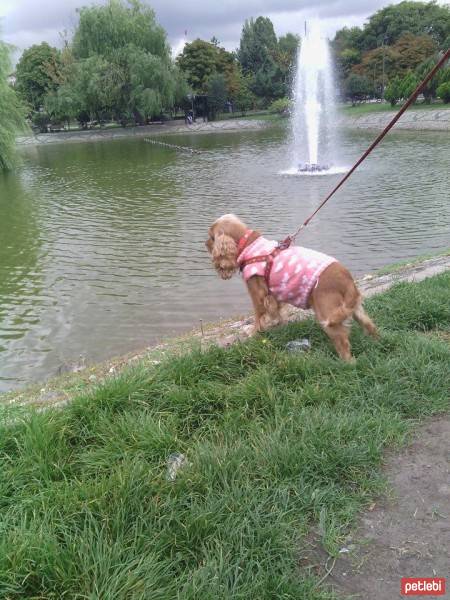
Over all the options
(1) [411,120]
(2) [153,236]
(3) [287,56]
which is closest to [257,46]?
(3) [287,56]

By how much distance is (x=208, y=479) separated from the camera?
261 centimetres

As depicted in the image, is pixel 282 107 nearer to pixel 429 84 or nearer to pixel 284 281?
pixel 429 84

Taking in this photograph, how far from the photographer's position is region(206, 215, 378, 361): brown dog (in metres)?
3.95

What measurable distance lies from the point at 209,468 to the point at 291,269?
6.84 ft

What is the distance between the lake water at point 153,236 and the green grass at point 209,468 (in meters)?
3.46

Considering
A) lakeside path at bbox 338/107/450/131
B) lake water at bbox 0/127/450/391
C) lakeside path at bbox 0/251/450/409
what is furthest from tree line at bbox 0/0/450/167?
lakeside path at bbox 0/251/450/409

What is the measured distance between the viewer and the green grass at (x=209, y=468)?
82.4 inches

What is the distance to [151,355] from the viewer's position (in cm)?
538

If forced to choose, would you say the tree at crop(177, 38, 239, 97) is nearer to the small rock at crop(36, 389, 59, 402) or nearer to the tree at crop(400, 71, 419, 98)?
the tree at crop(400, 71, 419, 98)

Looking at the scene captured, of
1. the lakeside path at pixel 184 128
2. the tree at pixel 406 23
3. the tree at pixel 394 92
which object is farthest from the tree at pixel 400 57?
the lakeside path at pixel 184 128

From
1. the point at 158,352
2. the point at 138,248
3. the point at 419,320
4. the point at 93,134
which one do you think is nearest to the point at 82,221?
the point at 138,248

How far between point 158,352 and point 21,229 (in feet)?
36.8

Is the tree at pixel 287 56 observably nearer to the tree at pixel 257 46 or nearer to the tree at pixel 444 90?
the tree at pixel 257 46

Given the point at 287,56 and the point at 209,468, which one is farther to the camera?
the point at 287,56
